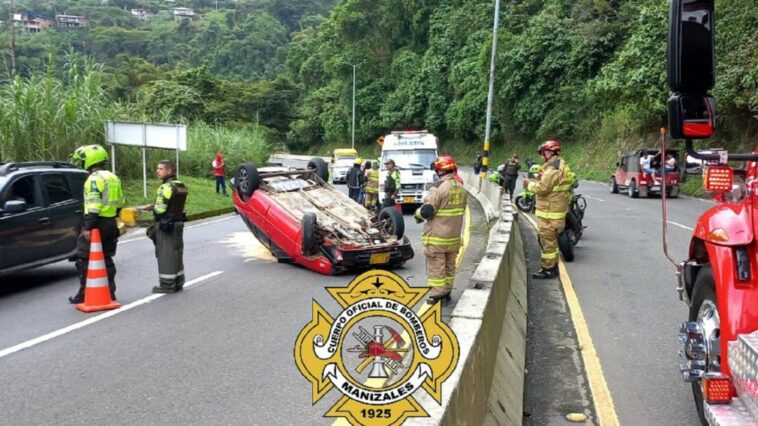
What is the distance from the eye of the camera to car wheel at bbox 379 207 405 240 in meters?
10.8

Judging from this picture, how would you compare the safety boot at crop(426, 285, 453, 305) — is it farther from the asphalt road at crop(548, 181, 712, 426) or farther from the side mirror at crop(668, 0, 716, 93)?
the side mirror at crop(668, 0, 716, 93)

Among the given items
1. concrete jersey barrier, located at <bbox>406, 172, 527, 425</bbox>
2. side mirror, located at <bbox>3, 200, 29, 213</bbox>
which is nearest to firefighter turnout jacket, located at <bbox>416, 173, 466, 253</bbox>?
concrete jersey barrier, located at <bbox>406, 172, 527, 425</bbox>

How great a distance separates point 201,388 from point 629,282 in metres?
6.41

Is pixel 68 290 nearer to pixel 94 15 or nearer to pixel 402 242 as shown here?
pixel 402 242

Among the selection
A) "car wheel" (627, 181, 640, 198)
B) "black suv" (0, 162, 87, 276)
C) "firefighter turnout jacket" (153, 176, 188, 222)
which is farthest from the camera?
"car wheel" (627, 181, 640, 198)

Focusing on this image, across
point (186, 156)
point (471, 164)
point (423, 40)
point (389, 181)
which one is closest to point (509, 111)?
point (471, 164)

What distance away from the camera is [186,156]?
94.0 feet

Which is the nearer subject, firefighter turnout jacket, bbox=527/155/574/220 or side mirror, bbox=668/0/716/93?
side mirror, bbox=668/0/716/93

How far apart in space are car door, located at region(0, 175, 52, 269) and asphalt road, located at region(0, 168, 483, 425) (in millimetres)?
515

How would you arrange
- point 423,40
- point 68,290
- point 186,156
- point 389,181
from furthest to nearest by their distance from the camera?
point 423,40 → point 186,156 → point 389,181 → point 68,290

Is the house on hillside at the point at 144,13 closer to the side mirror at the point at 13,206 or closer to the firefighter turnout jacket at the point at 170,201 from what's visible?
the side mirror at the point at 13,206

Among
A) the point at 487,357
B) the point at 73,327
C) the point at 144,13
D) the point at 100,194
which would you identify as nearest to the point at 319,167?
the point at 100,194

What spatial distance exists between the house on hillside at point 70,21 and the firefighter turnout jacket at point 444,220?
12576 cm

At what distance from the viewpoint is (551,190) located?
920cm
